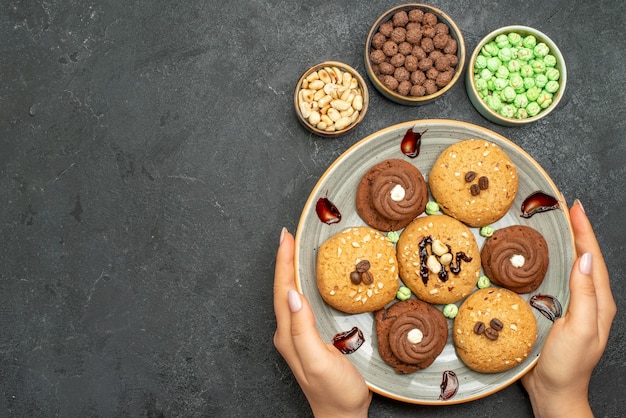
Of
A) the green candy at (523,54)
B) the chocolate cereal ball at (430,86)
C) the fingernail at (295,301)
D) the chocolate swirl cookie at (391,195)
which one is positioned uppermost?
the green candy at (523,54)

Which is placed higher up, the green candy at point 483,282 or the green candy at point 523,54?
the green candy at point 523,54

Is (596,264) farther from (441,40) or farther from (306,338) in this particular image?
(306,338)

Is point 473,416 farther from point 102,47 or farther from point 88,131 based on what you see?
point 102,47

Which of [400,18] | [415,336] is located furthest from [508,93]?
[415,336]

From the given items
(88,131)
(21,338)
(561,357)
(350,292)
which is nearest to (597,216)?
(561,357)

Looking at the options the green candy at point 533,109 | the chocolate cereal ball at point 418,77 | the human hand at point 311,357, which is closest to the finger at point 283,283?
the human hand at point 311,357

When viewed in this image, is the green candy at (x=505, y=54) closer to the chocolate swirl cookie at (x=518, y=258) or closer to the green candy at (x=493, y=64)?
the green candy at (x=493, y=64)
